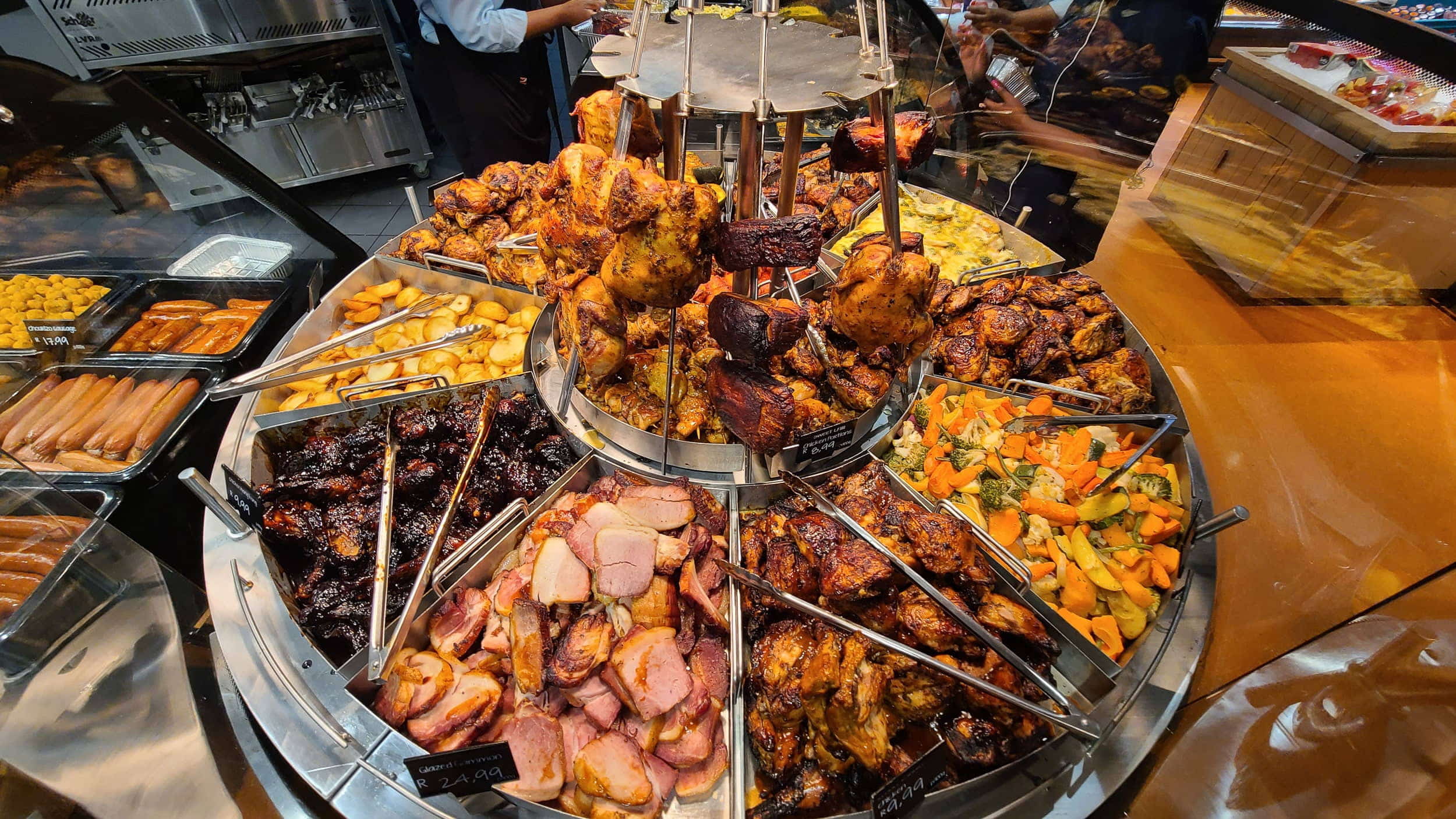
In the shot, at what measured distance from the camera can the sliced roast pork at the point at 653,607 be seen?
197 centimetres

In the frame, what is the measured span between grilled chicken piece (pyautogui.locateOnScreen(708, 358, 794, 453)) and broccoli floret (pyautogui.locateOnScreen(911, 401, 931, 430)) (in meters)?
0.86

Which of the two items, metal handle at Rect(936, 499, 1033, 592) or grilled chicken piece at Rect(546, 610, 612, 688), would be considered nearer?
grilled chicken piece at Rect(546, 610, 612, 688)

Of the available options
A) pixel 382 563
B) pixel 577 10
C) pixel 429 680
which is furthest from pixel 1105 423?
pixel 577 10

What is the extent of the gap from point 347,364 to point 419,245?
1209 mm

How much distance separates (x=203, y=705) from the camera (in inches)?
82.4

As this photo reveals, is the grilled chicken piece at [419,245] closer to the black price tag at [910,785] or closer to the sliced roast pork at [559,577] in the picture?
the sliced roast pork at [559,577]

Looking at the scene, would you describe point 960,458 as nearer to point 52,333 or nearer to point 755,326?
point 755,326

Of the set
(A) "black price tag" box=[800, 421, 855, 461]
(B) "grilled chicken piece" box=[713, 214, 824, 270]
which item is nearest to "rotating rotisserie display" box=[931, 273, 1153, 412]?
(A) "black price tag" box=[800, 421, 855, 461]

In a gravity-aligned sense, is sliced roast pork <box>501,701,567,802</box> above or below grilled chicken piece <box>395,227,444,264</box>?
below

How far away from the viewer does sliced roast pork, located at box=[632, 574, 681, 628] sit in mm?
1970

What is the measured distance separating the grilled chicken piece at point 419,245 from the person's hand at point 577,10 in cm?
254

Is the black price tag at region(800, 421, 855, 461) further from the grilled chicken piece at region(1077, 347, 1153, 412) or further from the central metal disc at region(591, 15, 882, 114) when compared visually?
the grilled chicken piece at region(1077, 347, 1153, 412)

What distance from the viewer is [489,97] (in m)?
5.14

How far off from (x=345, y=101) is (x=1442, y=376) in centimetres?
1014
